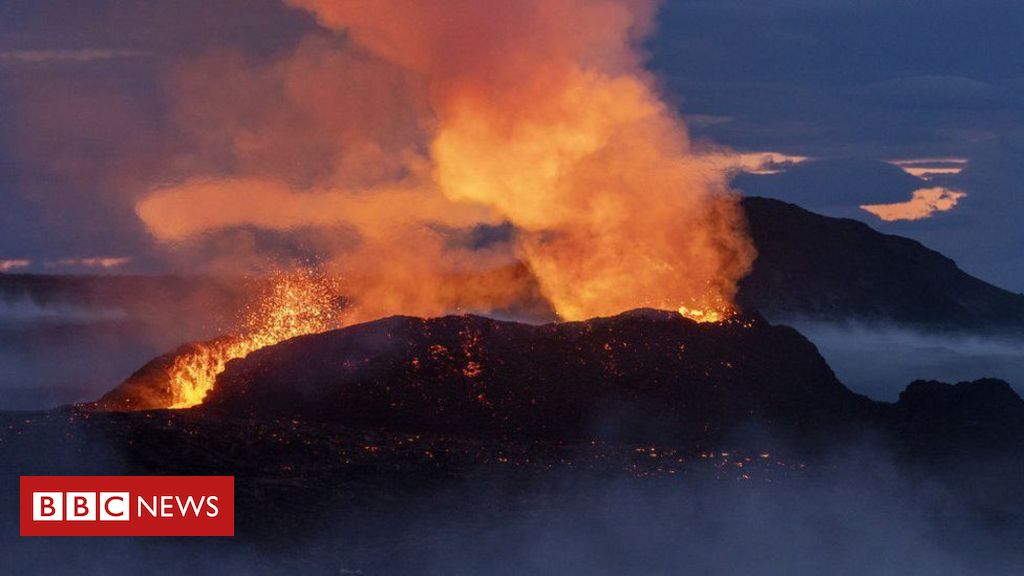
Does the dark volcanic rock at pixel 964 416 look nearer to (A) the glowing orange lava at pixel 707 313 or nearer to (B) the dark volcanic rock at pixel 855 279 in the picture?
(A) the glowing orange lava at pixel 707 313

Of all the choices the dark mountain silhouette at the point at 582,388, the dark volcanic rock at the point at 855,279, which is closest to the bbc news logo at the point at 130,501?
the dark mountain silhouette at the point at 582,388

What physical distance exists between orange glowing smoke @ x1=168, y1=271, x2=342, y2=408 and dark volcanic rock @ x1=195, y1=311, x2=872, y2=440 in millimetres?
3076

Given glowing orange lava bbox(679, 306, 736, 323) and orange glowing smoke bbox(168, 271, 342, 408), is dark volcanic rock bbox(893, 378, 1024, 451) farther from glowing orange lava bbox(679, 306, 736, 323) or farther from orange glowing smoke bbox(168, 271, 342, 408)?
orange glowing smoke bbox(168, 271, 342, 408)

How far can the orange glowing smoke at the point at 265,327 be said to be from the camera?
53.1 meters

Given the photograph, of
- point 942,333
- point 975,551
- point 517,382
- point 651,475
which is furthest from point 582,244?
point 942,333

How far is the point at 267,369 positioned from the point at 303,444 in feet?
25.3

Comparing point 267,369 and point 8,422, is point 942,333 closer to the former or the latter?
point 267,369

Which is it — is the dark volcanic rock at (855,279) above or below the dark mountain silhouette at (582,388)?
above

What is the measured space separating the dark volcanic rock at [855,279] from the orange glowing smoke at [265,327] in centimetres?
3852

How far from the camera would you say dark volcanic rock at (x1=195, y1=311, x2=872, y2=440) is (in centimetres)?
4778

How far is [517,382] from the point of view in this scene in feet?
160

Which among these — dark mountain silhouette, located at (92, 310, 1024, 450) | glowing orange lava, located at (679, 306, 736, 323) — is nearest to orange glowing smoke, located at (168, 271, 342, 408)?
dark mountain silhouette, located at (92, 310, 1024, 450)

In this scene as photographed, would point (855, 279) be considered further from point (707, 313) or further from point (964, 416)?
point (964, 416)

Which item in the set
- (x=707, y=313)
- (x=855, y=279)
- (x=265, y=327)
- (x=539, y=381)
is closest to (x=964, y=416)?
(x=707, y=313)
